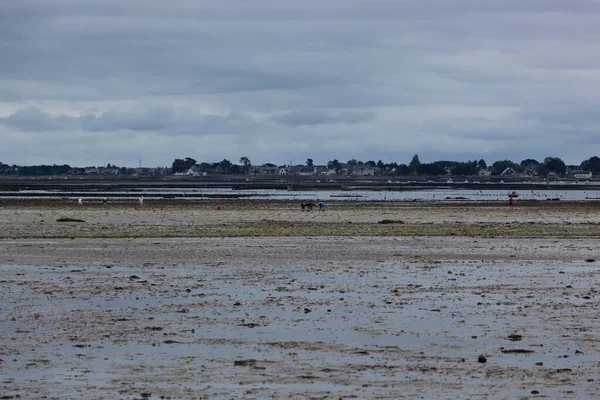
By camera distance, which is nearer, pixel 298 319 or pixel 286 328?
pixel 286 328

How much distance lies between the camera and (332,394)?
11398mm

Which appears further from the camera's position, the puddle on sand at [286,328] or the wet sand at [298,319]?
the puddle on sand at [286,328]

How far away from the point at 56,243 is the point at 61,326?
19712 millimetres

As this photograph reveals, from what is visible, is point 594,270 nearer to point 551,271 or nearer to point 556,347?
point 551,271

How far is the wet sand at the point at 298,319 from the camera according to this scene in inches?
477

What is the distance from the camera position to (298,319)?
17203 mm

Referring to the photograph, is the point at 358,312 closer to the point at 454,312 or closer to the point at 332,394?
the point at 454,312

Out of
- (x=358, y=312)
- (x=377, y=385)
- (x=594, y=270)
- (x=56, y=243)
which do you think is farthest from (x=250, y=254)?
(x=377, y=385)

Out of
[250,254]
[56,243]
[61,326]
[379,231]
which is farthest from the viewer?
[379,231]

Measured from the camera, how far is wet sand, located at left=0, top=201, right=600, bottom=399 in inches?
477

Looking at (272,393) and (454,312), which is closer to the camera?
(272,393)

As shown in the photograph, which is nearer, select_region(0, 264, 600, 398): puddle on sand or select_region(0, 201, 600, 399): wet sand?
select_region(0, 201, 600, 399): wet sand

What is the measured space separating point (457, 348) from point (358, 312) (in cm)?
385

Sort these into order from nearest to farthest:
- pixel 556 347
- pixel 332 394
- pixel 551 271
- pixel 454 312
→ pixel 332 394
pixel 556 347
pixel 454 312
pixel 551 271
